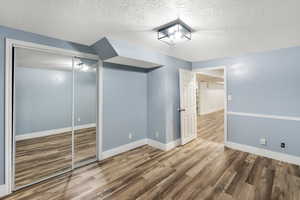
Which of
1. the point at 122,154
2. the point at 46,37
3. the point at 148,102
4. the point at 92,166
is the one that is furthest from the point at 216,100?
the point at 46,37

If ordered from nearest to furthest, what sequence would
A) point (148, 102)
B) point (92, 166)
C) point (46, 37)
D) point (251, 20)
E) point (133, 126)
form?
point (251, 20)
point (46, 37)
point (92, 166)
point (133, 126)
point (148, 102)

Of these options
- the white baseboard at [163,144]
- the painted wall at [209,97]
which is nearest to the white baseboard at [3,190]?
the white baseboard at [163,144]

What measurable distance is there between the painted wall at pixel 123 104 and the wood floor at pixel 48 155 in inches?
15.6

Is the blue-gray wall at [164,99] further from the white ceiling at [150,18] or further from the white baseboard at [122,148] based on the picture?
the white ceiling at [150,18]

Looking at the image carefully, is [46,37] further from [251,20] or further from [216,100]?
[216,100]

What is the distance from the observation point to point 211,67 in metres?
3.84

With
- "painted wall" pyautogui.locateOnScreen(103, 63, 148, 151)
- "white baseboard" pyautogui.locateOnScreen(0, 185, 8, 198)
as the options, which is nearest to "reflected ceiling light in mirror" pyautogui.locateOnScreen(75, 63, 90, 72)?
"painted wall" pyautogui.locateOnScreen(103, 63, 148, 151)

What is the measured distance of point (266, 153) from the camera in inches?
117

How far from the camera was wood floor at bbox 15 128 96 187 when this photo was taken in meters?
2.34

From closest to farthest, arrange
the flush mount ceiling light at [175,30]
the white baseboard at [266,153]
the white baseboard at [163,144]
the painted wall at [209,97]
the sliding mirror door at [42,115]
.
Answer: the flush mount ceiling light at [175,30] → the sliding mirror door at [42,115] → the white baseboard at [266,153] → the white baseboard at [163,144] → the painted wall at [209,97]

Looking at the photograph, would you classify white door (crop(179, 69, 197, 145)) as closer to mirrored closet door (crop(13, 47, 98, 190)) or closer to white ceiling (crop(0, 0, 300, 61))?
white ceiling (crop(0, 0, 300, 61))

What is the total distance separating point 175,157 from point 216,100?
29.4 feet

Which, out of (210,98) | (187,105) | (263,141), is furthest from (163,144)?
(210,98)

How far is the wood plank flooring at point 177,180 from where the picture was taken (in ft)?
6.14
